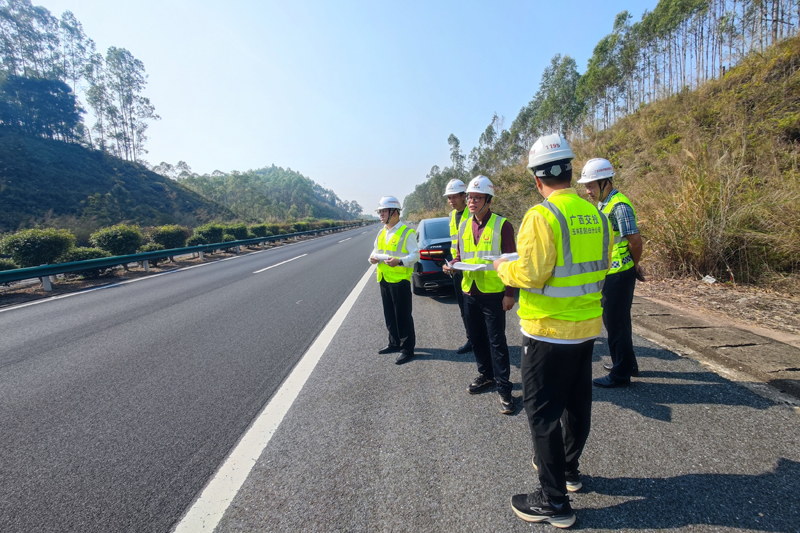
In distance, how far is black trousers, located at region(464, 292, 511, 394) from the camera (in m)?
2.99

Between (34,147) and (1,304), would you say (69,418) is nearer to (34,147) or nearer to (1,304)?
(1,304)

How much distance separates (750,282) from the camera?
221 inches

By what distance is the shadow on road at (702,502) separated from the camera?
175 centimetres

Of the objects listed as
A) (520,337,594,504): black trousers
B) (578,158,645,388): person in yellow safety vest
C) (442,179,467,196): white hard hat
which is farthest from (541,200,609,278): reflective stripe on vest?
(442,179,467,196): white hard hat

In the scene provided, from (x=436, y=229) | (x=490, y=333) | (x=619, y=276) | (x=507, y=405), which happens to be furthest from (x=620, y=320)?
(x=436, y=229)

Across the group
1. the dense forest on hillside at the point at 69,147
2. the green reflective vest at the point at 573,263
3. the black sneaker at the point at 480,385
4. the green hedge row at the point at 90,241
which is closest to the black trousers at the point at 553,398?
the green reflective vest at the point at 573,263

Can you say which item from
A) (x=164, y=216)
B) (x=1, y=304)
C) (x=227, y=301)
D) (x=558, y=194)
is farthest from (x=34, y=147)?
(x=558, y=194)

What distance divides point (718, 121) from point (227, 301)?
619 inches

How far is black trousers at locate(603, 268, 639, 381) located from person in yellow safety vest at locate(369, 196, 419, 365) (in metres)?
1.97

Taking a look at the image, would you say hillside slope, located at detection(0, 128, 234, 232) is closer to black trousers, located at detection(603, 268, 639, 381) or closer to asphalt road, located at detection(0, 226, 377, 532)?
asphalt road, located at detection(0, 226, 377, 532)

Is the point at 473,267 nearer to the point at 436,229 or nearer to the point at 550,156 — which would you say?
the point at 550,156

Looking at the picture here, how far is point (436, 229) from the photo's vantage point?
7.24 meters

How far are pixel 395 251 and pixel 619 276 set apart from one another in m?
2.28

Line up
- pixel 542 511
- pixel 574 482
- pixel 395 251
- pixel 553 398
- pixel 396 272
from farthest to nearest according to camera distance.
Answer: pixel 396 272 → pixel 395 251 → pixel 574 482 → pixel 553 398 → pixel 542 511
